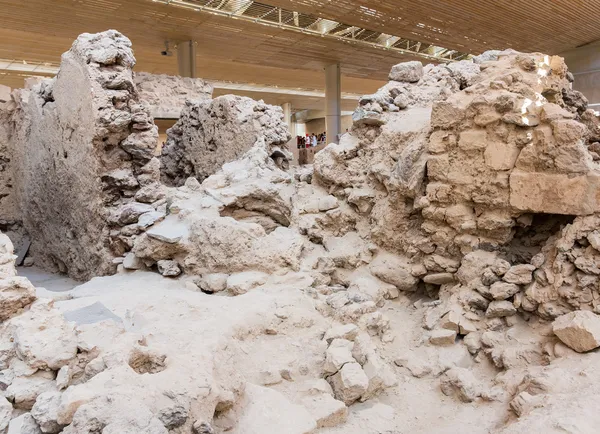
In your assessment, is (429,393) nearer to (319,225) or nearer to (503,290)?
(503,290)

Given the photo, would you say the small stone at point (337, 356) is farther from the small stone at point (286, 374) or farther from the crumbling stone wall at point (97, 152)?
the crumbling stone wall at point (97, 152)

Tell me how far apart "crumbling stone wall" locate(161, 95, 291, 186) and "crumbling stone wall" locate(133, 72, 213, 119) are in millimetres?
2629

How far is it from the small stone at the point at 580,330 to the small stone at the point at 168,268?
3180 millimetres

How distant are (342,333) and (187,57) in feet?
33.9

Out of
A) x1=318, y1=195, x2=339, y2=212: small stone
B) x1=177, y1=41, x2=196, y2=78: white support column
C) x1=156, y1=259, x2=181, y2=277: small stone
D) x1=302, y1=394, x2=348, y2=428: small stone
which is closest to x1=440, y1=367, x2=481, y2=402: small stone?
x1=302, y1=394, x2=348, y2=428: small stone

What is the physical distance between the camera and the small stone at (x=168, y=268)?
13.9ft

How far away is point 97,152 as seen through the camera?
4.77 m

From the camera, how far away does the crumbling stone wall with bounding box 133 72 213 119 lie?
1030cm

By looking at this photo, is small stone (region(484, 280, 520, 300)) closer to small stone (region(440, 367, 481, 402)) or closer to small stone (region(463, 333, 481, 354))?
small stone (region(463, 333, 481, 354))

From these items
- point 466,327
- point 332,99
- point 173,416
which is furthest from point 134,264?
point 332,99

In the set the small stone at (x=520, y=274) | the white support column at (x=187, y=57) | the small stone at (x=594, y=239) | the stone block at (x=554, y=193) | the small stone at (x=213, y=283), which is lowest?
the small stone at (x=213, y=283)

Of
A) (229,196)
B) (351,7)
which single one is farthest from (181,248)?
(351,7)

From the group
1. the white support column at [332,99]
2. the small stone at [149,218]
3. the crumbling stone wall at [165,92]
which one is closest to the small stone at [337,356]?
the small stone at [149,218]

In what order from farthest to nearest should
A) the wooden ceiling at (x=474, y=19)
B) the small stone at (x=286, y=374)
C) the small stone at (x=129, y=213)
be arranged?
the wooden ceiling at (x=474, y=19), the small stone at (x=129, y=213), the small stone at (x=286, y=374)
